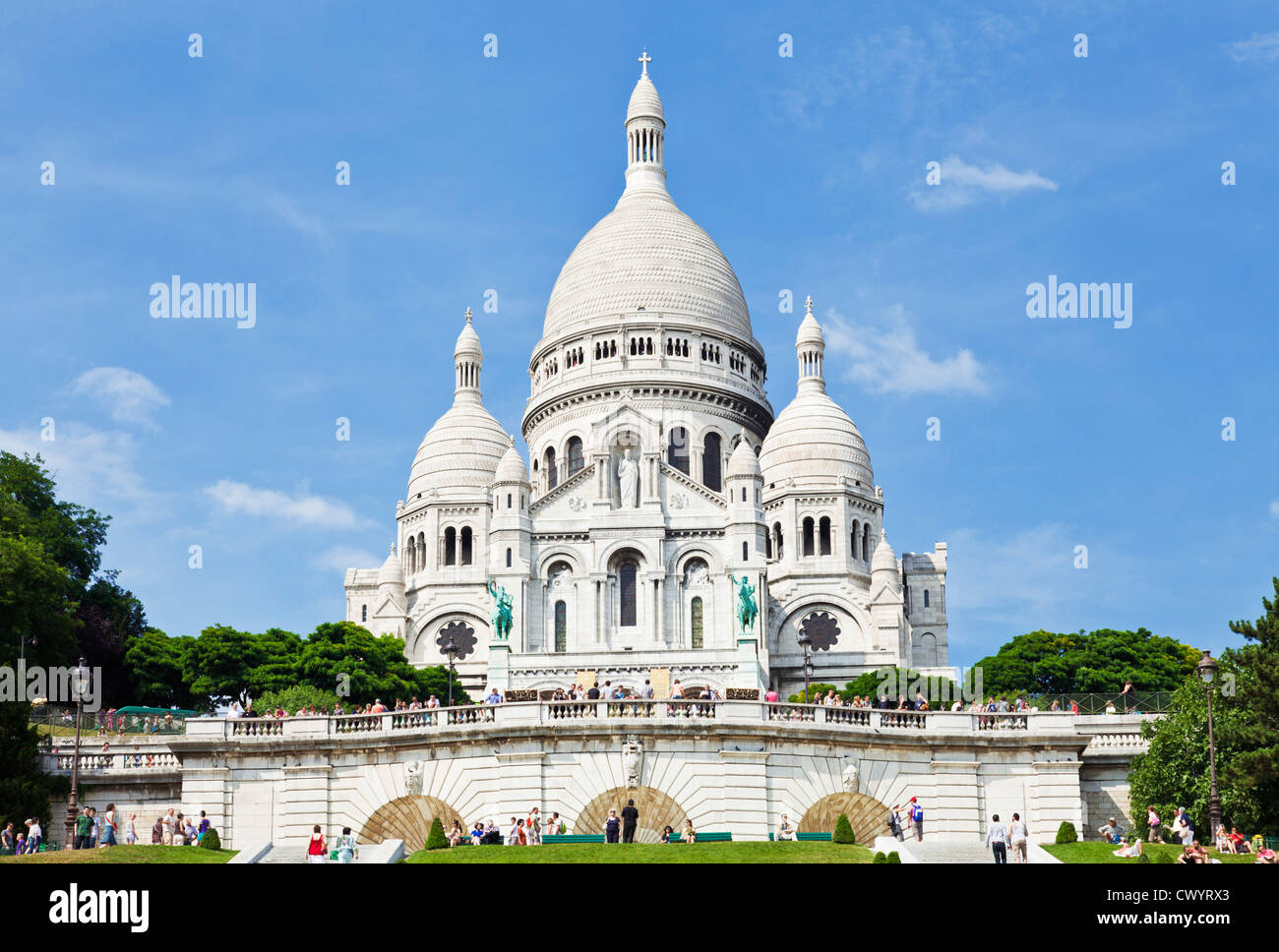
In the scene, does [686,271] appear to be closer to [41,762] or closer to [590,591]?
[590,591]

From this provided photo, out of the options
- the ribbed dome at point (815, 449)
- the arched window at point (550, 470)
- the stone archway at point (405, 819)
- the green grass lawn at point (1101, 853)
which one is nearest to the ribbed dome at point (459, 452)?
the arched window at point (550, 470)

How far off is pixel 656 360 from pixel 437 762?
72388mm

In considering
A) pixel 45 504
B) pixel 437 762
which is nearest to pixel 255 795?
pixel 437 762

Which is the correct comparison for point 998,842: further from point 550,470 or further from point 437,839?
point 550,470

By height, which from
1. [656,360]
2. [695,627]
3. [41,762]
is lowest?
[41,762]

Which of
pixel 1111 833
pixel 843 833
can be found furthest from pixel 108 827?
pixel 1111 833

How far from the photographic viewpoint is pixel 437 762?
133 feet

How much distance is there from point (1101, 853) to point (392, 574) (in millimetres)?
73180

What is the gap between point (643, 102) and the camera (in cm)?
12875

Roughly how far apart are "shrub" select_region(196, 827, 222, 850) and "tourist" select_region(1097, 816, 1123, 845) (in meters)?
18.5

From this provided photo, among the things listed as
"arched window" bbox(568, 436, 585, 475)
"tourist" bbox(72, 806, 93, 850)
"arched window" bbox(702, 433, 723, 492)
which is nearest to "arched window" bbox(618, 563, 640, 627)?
"arched window" bbox(702, 433, 723, 492)

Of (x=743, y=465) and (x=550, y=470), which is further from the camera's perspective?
(x=550, y=470)
